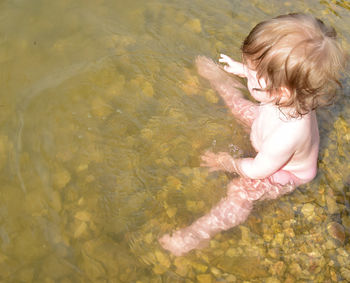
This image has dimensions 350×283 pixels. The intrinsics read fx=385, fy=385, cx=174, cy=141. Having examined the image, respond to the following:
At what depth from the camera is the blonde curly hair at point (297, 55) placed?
7.06ft

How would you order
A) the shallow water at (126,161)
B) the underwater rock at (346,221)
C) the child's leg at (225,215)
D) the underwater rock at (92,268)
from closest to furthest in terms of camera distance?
the underwater rock at (92,268), the shallow water at (126,161), the child's leg at (225,215), the underwater rock at (346,221)

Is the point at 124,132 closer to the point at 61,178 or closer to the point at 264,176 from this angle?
the point at 61,178

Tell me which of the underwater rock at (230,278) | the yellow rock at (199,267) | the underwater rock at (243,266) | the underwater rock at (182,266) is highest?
the underwater rock at (243,266)

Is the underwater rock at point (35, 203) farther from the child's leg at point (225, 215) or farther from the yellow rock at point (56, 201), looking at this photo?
the child's leg at point (225, 215)

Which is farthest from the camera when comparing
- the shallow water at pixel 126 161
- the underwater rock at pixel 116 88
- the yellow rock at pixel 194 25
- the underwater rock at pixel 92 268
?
the yellow rock at pixel 194 25

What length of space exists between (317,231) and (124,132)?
1.59 meters

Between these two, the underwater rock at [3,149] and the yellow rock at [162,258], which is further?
the underwater rock at [3,149]

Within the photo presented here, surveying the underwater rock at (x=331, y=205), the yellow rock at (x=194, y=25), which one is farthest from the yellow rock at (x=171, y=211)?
the yellow rock at (x=194, y=25)

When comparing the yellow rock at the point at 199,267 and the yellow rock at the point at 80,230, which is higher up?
the yellow rock at the point at 199,267

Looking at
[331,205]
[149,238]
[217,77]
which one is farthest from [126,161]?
[331,205]

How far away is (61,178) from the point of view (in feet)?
8.69

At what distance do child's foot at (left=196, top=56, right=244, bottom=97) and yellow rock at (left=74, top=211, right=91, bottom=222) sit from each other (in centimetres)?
159

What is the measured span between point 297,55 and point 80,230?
5.56 ft

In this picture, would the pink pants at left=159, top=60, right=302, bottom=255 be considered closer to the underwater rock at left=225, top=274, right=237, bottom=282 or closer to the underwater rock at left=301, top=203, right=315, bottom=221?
the underwater rock at left=301, top=203, right=315, bottom=221
